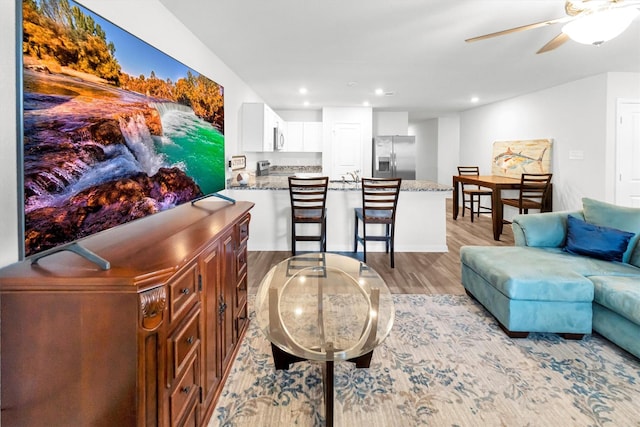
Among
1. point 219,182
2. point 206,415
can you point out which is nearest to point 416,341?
point 206,415

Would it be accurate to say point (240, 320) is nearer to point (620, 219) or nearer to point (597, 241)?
point (597, 241)

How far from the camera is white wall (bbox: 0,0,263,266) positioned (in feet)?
3.81

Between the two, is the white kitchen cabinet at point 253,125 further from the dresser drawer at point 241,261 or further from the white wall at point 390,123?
the white wall at point 390,123

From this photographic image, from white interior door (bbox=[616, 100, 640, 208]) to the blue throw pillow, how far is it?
2.80 meters

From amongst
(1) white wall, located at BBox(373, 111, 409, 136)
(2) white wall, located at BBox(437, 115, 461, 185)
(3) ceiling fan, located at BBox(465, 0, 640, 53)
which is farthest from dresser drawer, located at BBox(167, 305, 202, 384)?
(2) white wall, located at BBox(437, 115, 461, 185)

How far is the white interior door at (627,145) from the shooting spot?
16.5ft

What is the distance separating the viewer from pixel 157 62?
190cm

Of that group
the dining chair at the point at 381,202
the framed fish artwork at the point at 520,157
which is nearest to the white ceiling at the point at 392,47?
the framed fish artwork at the point at 520,157

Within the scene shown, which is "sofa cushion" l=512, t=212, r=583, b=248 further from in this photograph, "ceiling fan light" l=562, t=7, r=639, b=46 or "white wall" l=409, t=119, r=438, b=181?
"white wall" l=409, t=119, r=438, b=181

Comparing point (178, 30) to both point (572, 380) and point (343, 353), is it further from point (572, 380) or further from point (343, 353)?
point (572, 380)

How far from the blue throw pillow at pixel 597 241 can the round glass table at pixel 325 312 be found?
73.2 inches

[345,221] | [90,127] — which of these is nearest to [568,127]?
[345,221]

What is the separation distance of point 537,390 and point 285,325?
1.42m

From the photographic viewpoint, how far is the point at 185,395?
144cm
